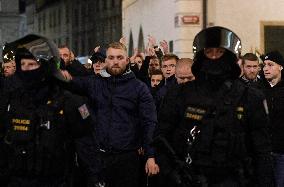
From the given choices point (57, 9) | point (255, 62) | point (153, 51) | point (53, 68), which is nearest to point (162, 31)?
point (153, 51)

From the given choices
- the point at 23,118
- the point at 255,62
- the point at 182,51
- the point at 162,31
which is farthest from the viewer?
the point at 162,31

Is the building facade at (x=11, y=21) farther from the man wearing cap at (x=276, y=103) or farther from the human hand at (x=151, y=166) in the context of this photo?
the human hand at (x=151, y=166)

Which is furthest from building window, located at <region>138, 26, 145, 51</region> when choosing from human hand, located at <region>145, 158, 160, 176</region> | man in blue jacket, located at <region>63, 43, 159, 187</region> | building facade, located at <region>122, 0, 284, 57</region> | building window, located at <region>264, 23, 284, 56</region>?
human hand, located at <region>145, 158, 160, 176</region>

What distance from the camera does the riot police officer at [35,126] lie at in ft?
17.8

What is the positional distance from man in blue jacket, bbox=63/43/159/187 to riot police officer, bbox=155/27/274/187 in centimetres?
213

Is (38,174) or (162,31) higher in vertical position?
(162,31)

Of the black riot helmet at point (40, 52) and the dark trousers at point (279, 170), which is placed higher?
the black riot helmet at point (40, 52)

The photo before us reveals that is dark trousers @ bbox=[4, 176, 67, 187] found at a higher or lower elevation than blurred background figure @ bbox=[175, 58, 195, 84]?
lower

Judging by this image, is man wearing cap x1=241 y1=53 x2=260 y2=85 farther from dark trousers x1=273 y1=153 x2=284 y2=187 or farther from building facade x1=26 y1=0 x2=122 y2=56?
building facade x1=26 y1=0 x2=122 y2=56

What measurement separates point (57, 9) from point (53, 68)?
4633 cm

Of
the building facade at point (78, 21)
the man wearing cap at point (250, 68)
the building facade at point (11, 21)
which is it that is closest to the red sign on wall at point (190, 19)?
the man wearing cap at point (250, 68)

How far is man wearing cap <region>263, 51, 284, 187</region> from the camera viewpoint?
7926mm

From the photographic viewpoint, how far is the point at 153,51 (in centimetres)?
1237

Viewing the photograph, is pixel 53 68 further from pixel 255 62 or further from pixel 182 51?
pixel 182 51
